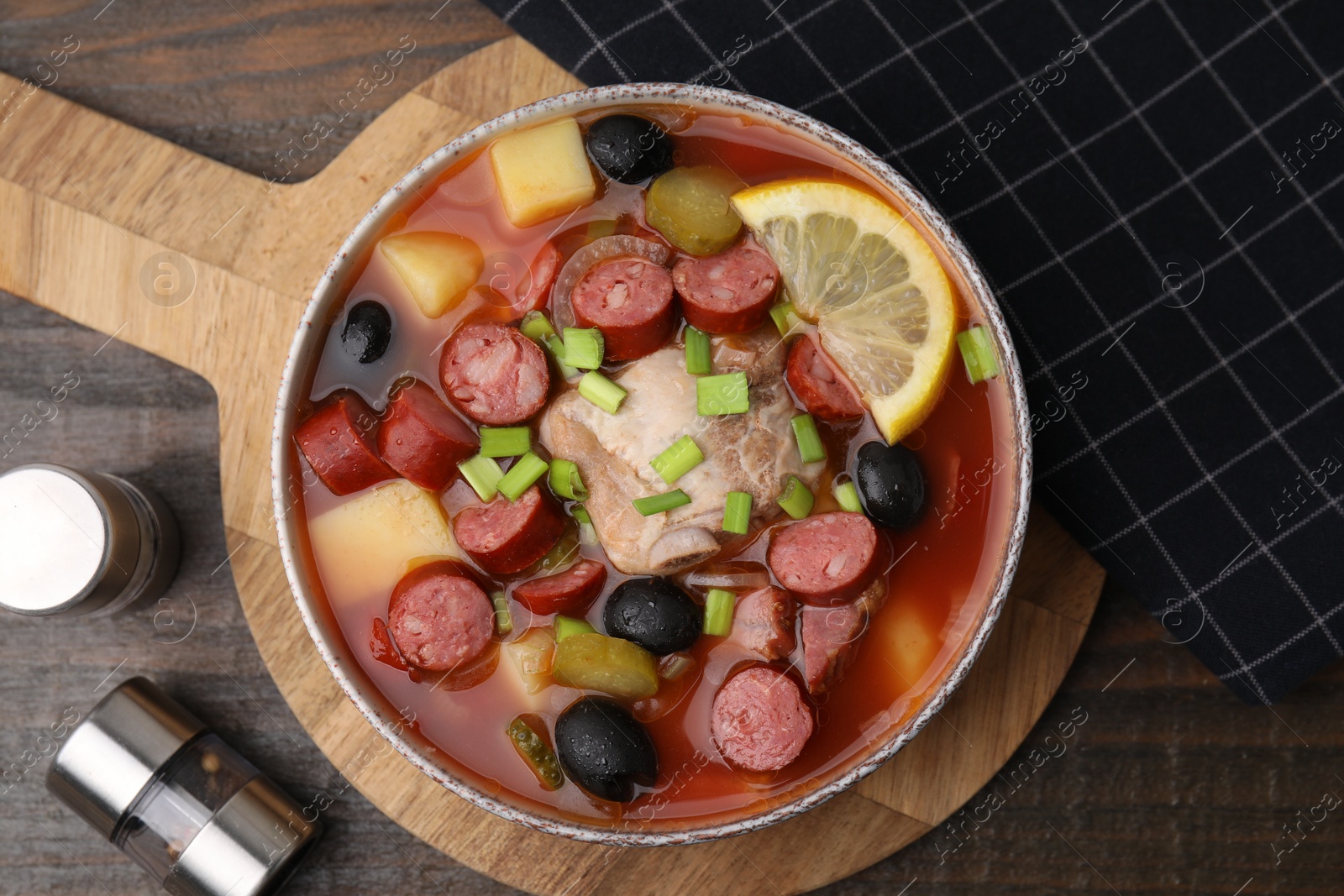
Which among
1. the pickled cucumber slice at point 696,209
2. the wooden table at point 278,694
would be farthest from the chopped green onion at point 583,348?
the wooden table at point 278,694

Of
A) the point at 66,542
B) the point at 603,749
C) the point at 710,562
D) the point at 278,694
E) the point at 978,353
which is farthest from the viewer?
the point at 278,694

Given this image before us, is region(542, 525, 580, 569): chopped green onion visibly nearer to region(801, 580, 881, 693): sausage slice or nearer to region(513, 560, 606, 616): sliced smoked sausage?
region(513, 560, 606, 616): sliced smoked sausage

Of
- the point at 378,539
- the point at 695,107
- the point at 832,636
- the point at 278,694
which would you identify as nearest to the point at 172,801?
the point at 278,694

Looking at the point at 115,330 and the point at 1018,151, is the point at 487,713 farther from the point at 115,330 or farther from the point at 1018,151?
the point at 1018,151

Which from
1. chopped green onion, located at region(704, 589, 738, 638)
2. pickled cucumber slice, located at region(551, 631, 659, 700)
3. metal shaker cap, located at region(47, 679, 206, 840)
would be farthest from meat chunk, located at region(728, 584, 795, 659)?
metal shaker cap, located at region(47, 679, 206, 840)

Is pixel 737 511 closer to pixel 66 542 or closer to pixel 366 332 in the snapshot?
pixel 366 332

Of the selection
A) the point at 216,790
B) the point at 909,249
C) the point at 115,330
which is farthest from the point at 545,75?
the point at 216,790
